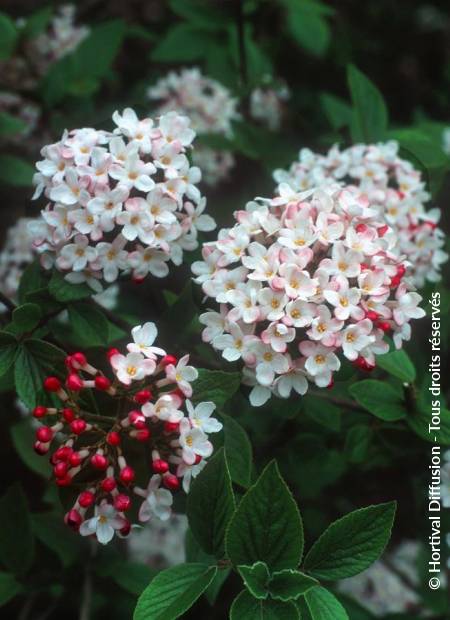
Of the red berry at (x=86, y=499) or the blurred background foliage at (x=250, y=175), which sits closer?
the red berry at (x=86, y=499)

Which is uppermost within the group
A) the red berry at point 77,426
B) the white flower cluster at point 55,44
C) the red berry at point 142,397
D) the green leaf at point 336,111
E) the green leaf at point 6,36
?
the white flower cluster at point 55,44

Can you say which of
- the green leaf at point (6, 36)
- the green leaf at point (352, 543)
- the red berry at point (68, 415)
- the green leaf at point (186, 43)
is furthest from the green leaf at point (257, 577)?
the green leaf at point (186, 43)

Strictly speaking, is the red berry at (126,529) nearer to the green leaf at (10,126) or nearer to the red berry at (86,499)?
the red berry at (86,499)

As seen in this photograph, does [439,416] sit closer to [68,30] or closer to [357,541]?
[357,541]

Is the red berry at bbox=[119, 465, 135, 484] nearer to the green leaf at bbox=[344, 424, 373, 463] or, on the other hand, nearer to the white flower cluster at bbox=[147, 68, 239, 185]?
the green leaf at bbox=[344, 424, 373, 463]

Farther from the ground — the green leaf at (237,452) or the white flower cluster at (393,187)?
the white flower cluster at (393,187)

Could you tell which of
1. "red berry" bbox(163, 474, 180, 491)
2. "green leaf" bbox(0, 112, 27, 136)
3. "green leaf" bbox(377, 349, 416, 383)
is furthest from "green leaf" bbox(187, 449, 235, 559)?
"green leaf" bbox(0, 112, 27, 136)

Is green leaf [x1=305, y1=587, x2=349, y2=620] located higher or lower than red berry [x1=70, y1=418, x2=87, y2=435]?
lower
